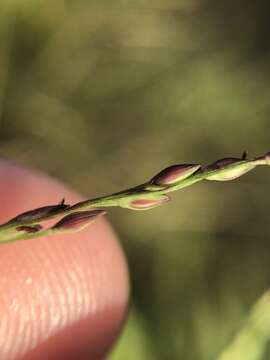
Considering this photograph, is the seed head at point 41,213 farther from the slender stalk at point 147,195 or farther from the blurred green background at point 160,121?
the blurred green background at point 160,121

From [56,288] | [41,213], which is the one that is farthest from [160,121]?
[41,213]

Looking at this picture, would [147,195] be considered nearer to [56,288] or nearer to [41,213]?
[41,213]

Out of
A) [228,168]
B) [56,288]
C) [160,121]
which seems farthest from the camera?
[160,121]

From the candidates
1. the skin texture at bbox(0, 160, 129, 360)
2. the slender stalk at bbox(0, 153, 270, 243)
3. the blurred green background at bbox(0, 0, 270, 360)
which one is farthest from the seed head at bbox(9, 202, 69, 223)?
the blurred green background at bbox(0, 0, 270, 360)

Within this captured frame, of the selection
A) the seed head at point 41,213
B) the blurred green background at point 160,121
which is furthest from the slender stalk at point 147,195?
the blurred green background at point 160,121

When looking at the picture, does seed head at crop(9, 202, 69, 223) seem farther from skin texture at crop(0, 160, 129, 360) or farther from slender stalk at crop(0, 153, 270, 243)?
skin texture at crop(0, 160, 129, 360)

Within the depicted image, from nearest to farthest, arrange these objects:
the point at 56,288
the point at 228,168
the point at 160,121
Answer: the point at 228,168
the point at 56,288
the point at 160,121

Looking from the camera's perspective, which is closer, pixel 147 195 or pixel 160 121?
pixel 147 195
